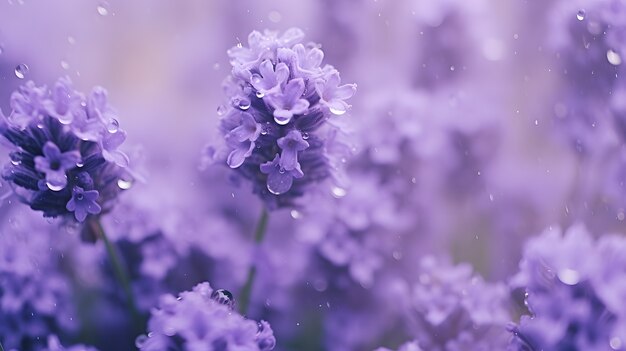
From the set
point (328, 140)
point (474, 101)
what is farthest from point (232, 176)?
point (474, 101)

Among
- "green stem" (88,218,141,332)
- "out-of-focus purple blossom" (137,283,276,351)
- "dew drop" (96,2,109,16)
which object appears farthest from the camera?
"dew drop" (96,2,109,16)

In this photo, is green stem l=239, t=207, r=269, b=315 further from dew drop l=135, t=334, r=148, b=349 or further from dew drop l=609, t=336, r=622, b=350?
dew drop l=609, t=336, r=622, b=350

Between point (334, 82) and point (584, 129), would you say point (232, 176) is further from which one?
point (584, 129)

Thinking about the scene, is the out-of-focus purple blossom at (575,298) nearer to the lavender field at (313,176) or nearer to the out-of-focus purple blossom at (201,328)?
the lavender field at (313,176)

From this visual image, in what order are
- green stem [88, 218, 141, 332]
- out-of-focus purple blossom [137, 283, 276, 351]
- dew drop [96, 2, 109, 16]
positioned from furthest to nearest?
dew drop [96, 2, 109, 16] → green stem [88, 218, 141, 332] → out-of-focus purple blossom [137, 283, 276, 351]

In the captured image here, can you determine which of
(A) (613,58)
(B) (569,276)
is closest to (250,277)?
(B) (569,276)

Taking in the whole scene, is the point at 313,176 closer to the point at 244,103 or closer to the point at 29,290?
the point at 244,103

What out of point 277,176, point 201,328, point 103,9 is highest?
point 103,9

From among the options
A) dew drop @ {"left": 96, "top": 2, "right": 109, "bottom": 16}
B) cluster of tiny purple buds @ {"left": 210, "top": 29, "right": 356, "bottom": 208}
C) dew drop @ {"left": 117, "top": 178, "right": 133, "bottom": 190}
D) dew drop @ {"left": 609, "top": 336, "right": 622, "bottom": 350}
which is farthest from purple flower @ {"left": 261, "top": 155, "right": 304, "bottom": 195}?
dew drop @ {"left": 96, "top": 2, "right": 109, "bottom": 16}
